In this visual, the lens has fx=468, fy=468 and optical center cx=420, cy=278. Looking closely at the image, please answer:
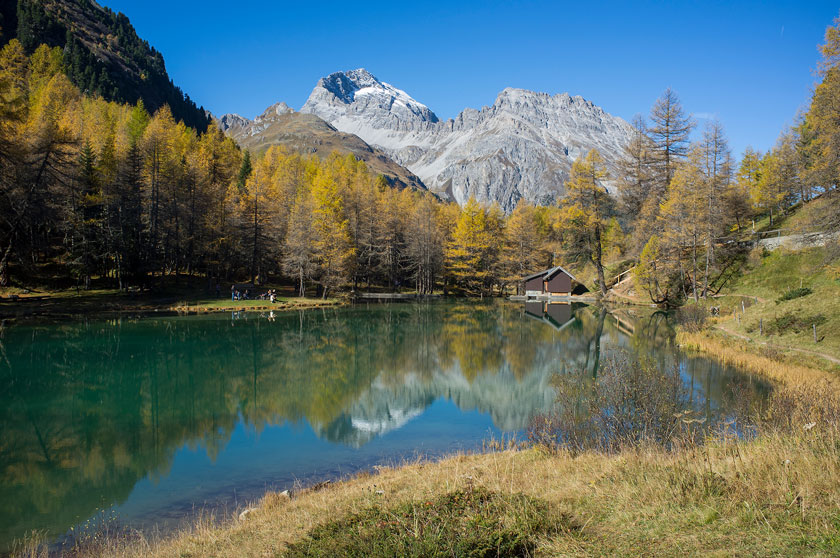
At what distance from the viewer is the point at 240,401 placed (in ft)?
57.1

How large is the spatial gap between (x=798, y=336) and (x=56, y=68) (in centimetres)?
9953

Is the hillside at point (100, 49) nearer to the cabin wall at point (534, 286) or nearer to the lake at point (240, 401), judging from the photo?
the cabin wall at point (534, 286)

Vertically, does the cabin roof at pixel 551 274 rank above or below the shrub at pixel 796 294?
above

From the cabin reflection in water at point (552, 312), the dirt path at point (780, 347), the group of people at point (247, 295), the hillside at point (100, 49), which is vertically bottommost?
the cabin reflection in water at point (552, 312)

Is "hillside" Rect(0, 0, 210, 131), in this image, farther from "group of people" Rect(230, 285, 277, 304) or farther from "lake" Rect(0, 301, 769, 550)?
"lake" Rect(0, 301, 769, 550)

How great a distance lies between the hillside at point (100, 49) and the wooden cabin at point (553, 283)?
7806 cm

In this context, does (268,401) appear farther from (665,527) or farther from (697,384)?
(697,384)

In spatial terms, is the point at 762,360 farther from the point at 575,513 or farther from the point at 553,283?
the point at 553,283

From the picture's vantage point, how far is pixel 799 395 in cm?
1101

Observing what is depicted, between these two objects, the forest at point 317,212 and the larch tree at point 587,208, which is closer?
the forest at point 317,212

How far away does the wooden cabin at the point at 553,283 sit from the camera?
6184cm

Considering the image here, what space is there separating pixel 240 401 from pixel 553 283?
5166 cm

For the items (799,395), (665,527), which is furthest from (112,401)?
(799,395)

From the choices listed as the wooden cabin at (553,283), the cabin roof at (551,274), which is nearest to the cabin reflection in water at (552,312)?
the wooden cabin at (553,283)
